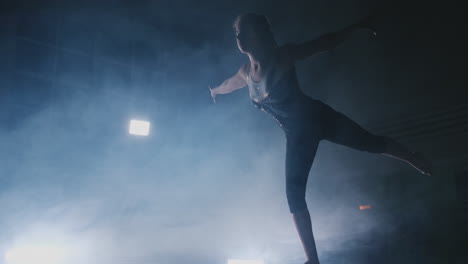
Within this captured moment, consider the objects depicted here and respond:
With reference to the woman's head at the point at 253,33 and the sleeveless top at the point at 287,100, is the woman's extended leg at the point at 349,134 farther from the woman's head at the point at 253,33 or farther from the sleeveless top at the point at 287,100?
the woman's head at the point at 253,33

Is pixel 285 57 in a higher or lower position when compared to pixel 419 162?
higher

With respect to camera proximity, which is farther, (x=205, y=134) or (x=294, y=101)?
(x=205, y=134)

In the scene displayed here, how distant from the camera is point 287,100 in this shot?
71.3 inches

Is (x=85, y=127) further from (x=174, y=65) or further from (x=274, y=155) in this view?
(x=274, y=155)

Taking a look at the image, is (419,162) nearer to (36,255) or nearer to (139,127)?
(139,127)

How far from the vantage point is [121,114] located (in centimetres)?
517

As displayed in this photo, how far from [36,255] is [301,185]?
155 inches

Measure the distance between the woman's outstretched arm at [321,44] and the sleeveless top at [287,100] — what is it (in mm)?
90

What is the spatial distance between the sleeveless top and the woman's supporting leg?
0.30 feet

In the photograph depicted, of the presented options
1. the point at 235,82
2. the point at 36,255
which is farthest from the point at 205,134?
the point at 235,82

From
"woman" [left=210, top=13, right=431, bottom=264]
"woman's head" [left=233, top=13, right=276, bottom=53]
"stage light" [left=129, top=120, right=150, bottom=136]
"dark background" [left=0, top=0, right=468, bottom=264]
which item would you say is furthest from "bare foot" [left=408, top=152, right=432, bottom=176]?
"stage light" [left=129, top=120, right=150, bottom=136]

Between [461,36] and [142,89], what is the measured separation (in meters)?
4.65

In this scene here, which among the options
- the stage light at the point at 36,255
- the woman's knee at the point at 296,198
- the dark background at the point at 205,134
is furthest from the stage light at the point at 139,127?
the woman's knee at the point at 296,198

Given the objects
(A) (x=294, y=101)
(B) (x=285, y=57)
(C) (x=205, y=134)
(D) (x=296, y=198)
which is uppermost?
(C) (x=205, y=134)
